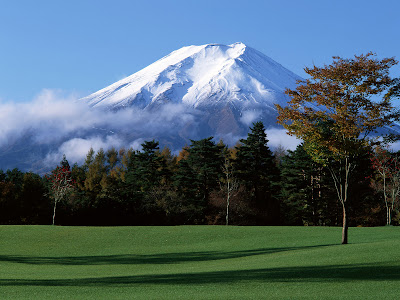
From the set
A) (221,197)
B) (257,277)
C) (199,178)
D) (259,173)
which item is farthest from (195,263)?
(259,173)

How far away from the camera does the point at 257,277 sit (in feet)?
48.8

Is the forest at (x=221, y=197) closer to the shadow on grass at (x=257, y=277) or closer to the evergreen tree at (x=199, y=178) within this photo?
the evergreen tree at (x=199, y=178)

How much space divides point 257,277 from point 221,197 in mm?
45025

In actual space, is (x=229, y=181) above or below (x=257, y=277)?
above

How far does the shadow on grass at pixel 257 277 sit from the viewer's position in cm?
1416

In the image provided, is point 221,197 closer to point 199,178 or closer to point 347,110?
point 199,178

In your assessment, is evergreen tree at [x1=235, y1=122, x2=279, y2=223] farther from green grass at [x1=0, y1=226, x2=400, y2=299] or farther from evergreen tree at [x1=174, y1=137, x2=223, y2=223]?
green grass at [x1=0, y1=226, x2=400, y2=299]

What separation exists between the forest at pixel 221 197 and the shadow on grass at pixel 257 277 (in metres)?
38.8

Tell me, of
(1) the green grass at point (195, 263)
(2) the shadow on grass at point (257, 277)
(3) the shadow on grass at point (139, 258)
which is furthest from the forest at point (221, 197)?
(2) the shadow on grass at point (257, 277)

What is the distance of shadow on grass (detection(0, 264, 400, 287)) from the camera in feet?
46.4

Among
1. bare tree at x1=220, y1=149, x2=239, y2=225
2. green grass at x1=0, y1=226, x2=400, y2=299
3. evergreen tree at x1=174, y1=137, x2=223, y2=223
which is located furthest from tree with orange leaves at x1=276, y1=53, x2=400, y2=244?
evergreen tree at x1=174, y1=137, x2=223, y2=223

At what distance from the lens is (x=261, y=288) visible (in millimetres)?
12867

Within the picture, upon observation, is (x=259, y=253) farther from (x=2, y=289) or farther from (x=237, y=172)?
(x=237, y=172)

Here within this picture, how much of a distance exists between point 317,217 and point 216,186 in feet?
44.8
